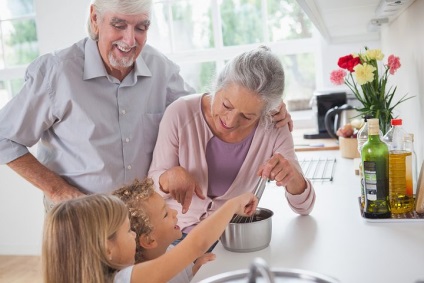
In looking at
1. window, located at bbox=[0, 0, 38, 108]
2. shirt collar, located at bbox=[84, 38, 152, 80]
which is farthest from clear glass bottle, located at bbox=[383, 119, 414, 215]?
window, located at bbox=[0, 0, 38, 108]

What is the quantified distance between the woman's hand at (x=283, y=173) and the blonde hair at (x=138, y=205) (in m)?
0.30

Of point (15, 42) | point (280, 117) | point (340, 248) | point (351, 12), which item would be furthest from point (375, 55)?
point (15, 42)

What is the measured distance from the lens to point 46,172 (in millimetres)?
1607

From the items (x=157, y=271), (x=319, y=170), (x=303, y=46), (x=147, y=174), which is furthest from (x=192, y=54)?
(x=157, y=271)

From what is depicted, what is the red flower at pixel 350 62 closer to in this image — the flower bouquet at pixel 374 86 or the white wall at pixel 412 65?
the flower bouquet at pixel 374 86

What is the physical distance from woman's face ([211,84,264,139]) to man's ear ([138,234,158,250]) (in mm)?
375

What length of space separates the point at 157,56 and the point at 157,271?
96 centimetres

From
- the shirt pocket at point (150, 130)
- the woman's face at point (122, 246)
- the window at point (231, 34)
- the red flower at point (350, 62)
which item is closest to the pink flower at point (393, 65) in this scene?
the red flower at point (350, 62)

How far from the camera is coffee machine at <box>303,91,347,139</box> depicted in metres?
2.98

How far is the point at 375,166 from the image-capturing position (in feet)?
4.23

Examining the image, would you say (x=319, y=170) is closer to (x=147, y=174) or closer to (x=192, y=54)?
(x=147, y=174)

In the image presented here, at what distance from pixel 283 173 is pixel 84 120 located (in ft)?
2.18

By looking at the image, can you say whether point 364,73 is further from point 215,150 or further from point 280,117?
point 215,150

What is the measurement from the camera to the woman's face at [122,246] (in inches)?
41.7
